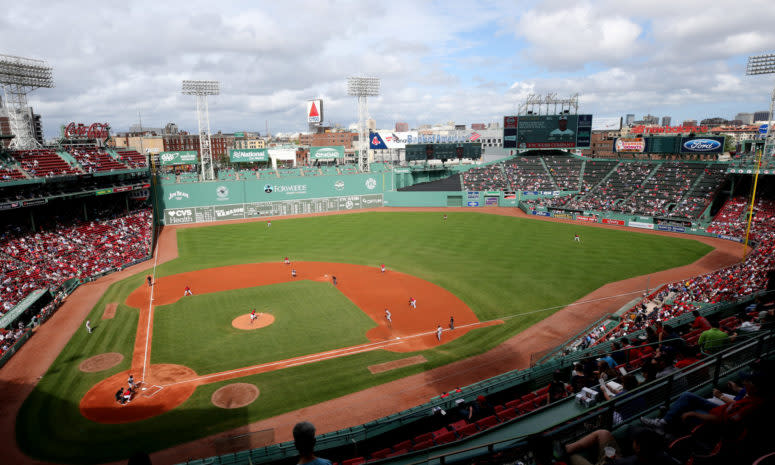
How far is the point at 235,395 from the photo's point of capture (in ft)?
63.9

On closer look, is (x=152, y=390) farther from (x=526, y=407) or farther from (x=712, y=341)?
(x=712, y=341)

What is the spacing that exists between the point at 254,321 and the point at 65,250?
22.4m

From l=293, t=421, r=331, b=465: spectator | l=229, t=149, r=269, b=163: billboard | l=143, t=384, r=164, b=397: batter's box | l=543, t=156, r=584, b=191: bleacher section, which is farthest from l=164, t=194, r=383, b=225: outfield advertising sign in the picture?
l=293, t=421, r=331, b=465: spectator

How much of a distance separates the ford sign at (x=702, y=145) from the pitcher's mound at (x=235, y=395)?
6375 cm

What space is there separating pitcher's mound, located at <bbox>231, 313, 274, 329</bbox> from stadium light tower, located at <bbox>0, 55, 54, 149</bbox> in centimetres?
3359

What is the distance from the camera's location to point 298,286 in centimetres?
3369

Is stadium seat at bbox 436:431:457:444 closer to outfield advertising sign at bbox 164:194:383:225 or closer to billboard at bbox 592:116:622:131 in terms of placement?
outfield advertising sign at bbox 164:194:383:225

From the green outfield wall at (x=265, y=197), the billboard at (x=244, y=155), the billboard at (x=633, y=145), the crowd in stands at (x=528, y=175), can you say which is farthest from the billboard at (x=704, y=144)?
the billboard at (x=244, y=155)

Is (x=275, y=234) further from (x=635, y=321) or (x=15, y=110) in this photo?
(x=635, y=321)

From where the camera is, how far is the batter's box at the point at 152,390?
773 inches

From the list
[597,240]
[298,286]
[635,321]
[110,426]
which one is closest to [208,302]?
[298,286]

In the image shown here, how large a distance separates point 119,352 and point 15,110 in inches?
1425

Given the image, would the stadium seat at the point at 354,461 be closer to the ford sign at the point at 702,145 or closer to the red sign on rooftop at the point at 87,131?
the red sign on rooftop at the point at 87,131

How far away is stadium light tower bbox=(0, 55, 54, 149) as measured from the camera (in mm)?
41875
